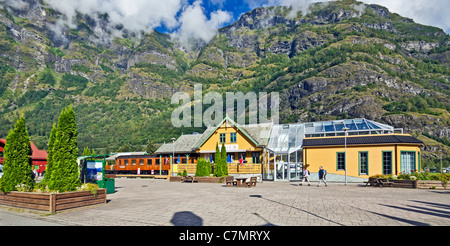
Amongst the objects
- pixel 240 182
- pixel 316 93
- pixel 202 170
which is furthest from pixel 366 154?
pixel 316 93

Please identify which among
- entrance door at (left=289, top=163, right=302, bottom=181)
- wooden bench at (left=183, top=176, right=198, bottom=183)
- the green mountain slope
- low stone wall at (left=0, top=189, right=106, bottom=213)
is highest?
the green mountain slope

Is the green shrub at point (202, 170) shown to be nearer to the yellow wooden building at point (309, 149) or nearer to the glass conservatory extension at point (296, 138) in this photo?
the yellow wooden building at point (309, 149)

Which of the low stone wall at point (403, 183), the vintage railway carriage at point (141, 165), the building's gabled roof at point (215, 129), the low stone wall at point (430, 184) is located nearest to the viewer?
the low stone wall at point (430, 184)

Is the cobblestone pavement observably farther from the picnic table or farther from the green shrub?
the green shrub

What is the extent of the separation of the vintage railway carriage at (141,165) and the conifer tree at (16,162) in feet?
95.2

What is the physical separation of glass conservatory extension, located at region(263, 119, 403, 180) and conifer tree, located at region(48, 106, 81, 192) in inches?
823

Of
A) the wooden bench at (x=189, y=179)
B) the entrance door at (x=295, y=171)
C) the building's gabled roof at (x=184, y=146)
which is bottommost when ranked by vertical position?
the wooden bench at (x=189, y=179)

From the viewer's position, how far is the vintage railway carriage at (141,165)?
137 feet

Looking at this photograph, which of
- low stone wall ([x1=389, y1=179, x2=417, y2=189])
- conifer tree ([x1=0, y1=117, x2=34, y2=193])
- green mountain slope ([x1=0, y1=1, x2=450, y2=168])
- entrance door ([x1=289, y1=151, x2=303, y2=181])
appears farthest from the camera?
green mountain slope ([x1=0, y1=1, x2=450, y2=168])

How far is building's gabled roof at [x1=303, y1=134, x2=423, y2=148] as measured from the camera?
26.8 m

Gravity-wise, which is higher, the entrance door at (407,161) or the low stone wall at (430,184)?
the entrance door at (407,161)

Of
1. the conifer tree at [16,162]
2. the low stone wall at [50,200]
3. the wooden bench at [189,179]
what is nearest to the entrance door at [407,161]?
the wooden bench at [189,179]

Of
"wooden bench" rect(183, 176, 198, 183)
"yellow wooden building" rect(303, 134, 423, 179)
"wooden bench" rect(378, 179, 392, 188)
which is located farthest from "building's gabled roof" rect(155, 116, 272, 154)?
"wooden bench" rect(378, 179, 392, 188)

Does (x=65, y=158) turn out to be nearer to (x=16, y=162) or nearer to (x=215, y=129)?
(x=16, y=162)
